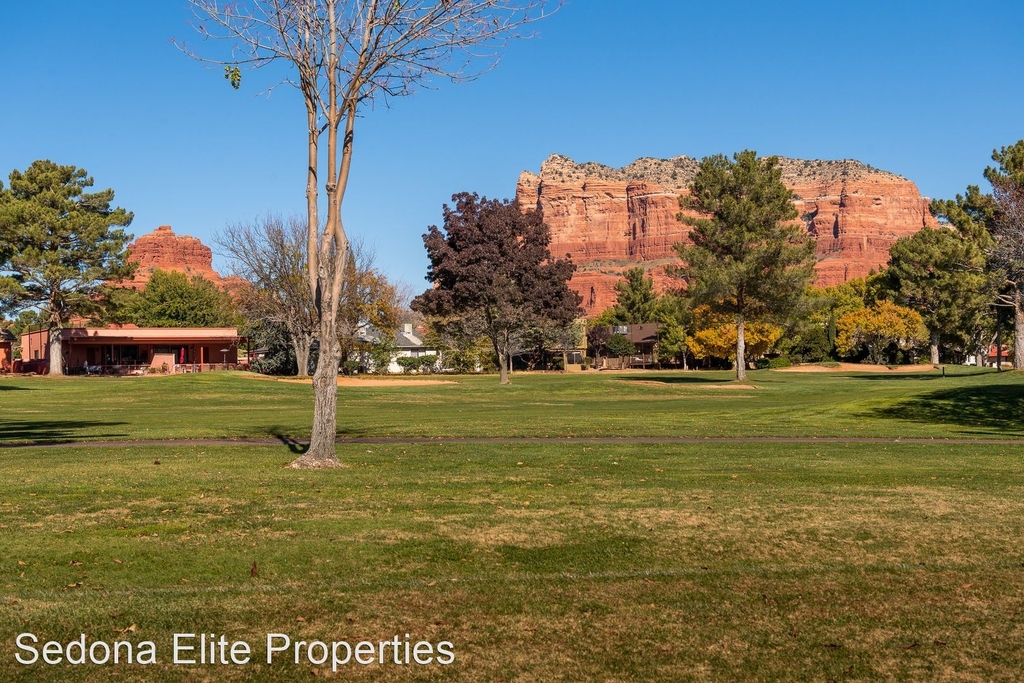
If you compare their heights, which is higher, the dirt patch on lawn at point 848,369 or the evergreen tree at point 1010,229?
the evergreen tree at point 1010,229

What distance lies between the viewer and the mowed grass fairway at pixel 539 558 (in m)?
6.82

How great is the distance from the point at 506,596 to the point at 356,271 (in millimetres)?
64206

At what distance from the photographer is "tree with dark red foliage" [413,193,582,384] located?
203ft

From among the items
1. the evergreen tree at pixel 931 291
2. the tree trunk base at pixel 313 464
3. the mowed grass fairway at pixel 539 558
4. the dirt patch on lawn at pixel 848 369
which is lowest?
the mowed grass fairway at pixel 539 558

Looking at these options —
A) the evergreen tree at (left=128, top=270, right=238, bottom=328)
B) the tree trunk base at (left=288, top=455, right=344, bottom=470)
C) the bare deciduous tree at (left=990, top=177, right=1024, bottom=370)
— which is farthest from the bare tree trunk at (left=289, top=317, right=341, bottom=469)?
the evergreen tree at (left=128, top=270, right=238, bottom=328)

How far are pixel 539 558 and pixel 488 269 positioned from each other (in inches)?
2099

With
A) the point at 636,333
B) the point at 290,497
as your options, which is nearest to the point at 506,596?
the point at 290,497

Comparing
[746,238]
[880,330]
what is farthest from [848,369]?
[746,238]

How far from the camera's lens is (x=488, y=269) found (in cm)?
6216

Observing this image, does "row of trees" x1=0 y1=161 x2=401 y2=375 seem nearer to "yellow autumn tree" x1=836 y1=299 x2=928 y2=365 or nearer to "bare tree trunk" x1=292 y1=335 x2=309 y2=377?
"bare tree trunk" x1=292 y1=335 x2=309 y2=377

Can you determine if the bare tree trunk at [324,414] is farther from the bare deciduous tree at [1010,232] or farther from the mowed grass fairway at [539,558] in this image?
the bare deciduous tree at [1010,232]

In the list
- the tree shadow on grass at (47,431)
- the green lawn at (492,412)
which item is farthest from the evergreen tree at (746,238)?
the tree shadow on grass at (47,431)

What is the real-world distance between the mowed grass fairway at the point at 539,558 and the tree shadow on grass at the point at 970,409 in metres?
8.27

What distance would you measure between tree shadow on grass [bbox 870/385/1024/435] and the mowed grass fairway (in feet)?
27.1
